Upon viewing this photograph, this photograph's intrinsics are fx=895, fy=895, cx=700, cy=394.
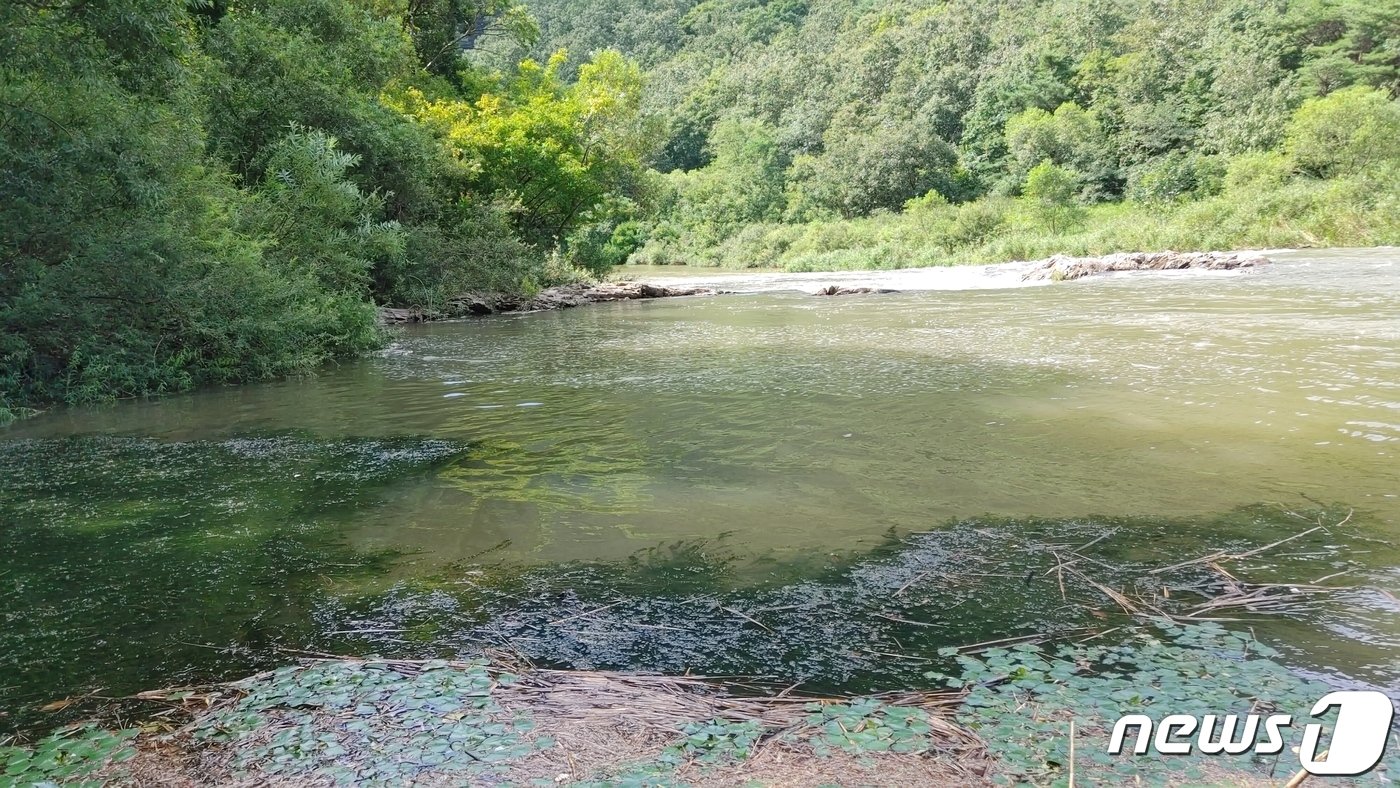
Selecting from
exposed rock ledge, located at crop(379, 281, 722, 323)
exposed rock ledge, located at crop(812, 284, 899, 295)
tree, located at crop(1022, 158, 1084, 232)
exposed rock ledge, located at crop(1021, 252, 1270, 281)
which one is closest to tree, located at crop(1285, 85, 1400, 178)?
tree, located at crop(1022, 158, 1084, 232)

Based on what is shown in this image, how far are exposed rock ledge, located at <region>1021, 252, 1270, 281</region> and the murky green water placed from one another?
54.9 ft

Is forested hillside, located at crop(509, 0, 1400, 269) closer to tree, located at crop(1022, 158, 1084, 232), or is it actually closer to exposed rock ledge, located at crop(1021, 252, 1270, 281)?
tree, located at crop(1022, 158, 1084, 232)

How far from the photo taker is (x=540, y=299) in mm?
26688

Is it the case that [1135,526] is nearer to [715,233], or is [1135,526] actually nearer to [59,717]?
[59,717]

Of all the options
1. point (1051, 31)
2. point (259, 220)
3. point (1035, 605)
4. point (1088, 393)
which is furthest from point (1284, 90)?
point (1035, 605)

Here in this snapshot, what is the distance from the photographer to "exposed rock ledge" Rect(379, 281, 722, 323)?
2294 centimetres

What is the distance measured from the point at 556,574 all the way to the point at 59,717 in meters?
2.35

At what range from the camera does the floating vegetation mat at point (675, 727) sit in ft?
9.76

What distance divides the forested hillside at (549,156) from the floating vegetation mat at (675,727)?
933 cm

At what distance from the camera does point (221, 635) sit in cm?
441

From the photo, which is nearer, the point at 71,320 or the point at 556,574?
the point at 556,574

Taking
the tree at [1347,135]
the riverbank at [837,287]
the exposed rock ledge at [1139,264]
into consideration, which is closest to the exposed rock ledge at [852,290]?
the riverbank at [837,287]
